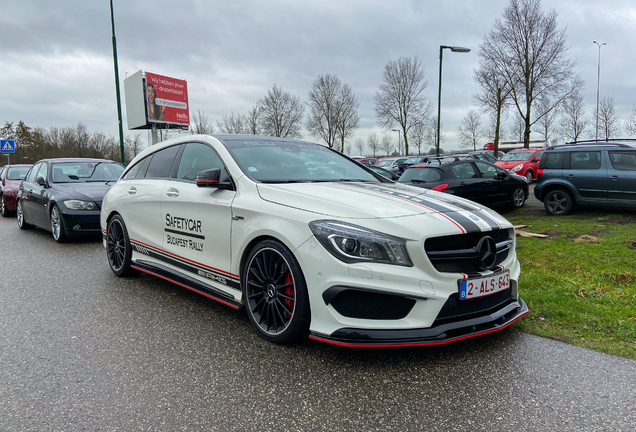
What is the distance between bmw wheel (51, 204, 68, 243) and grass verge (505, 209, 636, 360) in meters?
7.34

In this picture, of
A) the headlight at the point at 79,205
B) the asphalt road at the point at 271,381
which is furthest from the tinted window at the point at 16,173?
the asphalt road at the point at 271,381

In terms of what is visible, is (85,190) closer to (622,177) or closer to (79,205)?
(79,205)

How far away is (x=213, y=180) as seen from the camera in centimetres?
369

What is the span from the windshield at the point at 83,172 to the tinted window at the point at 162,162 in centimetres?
463

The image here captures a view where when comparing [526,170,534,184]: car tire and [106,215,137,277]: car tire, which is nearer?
[106,215,137,277]: car tire

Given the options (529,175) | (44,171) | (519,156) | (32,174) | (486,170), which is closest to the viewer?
(44,171)

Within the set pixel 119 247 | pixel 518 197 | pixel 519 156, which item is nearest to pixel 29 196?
pixel 119 247

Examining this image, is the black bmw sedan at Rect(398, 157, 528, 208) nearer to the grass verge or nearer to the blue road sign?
the grass verge

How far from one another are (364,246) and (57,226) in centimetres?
729

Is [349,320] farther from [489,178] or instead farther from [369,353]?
[489,178]

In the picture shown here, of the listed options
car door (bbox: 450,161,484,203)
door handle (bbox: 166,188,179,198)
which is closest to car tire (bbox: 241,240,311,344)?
door handle (bbox: 166,188,179,198)

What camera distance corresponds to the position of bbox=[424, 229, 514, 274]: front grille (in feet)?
9.35

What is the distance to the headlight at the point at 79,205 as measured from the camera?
7961mm

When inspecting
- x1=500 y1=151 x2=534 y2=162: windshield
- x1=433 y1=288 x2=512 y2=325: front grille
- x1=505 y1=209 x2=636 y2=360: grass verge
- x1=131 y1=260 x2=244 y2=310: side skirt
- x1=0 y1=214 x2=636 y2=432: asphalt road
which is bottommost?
x1=0 y1=214 x2=636 y2=432: asphalt road
